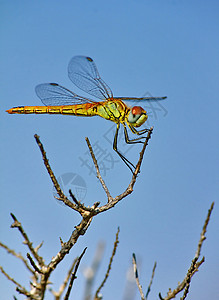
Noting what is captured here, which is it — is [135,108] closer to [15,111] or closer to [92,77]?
[92,77]

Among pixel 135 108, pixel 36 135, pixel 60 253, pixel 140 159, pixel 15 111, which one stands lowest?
pixel 60 253

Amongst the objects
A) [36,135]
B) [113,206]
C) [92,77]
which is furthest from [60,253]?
[92,77]

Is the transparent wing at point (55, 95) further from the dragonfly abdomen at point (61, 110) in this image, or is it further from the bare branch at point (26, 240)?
the bare branch at point (26, 240)

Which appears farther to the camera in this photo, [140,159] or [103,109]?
[103,109]

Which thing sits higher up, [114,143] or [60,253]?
[114,143]

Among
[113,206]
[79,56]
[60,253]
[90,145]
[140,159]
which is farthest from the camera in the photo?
[79,56]

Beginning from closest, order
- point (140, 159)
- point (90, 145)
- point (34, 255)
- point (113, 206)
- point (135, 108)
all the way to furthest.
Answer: point (34, 255), point (113, 206), point (140, 159), point (90, 145), point (135, 108)
